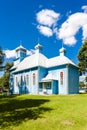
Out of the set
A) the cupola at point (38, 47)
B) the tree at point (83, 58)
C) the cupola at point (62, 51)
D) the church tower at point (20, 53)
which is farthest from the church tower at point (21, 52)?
the tree at point (83, 58)

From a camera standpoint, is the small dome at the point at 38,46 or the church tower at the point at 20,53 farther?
the church tower at the point at 20,53

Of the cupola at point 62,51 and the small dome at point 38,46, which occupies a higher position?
the small dome at point 38,46

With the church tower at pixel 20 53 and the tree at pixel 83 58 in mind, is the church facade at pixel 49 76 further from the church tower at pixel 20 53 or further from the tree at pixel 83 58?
the tree at pixel 83 58

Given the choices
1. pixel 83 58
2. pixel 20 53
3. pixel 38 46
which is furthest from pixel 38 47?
pixel 83 58

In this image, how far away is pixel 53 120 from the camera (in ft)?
34.2

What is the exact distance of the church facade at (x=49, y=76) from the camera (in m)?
33.8

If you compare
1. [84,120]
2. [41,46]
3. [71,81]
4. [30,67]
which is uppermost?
[41,46]

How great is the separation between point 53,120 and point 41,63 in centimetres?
2736

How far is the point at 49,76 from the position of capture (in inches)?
1411

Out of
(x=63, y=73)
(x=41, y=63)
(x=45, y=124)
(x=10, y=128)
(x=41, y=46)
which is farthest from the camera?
(x=41, y=46)

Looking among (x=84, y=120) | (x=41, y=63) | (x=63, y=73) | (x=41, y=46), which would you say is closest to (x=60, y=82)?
(x=63, y=73)

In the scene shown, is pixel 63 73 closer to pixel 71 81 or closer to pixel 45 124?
pixel 71 81

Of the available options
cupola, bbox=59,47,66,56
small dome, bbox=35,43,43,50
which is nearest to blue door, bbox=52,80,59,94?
cupola, bbox=59,47,66,56

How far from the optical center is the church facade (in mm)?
33844
